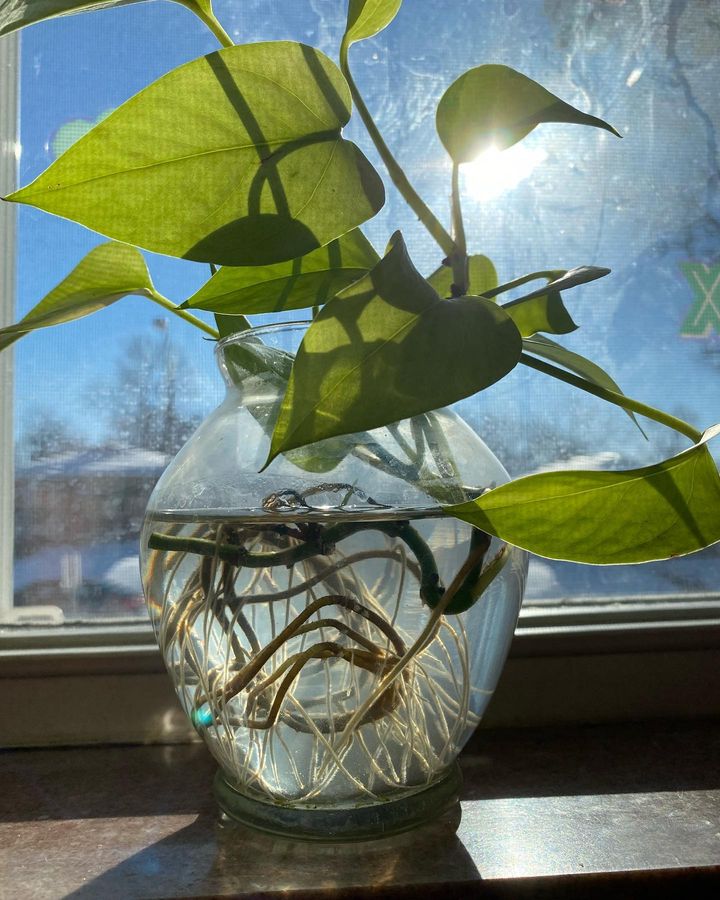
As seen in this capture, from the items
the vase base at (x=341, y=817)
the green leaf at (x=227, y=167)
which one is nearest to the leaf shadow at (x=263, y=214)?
the green leaf at (x=227, y=167)

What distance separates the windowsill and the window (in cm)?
14

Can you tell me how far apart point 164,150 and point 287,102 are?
6 centimetres

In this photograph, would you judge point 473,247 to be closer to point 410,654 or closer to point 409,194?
point 409,194

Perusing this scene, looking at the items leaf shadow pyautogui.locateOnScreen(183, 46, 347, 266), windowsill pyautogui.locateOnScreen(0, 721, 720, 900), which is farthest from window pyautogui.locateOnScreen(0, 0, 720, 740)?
leaf shadow pyautogui.locateOnScreen(183, 46, 347, 266)

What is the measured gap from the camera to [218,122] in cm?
36

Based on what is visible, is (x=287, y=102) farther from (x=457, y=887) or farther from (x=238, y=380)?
(x=457, y=887)

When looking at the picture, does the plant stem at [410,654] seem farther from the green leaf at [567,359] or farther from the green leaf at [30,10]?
the green leaf at [30,10]

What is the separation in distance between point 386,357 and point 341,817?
0.25 meters

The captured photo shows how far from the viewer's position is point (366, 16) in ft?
1.41

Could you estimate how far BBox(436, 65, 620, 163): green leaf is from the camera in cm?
41

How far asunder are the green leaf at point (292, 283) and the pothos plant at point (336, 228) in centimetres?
2

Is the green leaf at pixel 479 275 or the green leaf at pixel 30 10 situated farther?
the green leaf at pixel 479 275

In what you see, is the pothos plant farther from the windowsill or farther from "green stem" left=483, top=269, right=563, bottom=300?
the windowsill

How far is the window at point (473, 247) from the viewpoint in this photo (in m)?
0.70
